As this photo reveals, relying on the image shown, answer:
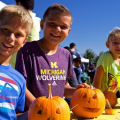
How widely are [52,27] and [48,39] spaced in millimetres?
146

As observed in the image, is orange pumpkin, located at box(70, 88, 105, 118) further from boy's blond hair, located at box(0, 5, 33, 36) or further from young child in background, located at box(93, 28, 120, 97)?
boy's blond hair, located at box(0, 5, 33, 36)

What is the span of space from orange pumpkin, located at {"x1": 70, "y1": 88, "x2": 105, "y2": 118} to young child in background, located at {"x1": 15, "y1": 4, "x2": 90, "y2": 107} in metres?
0.29

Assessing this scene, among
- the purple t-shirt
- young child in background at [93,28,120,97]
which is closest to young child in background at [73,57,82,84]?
young child in background at [93,28,120,97]

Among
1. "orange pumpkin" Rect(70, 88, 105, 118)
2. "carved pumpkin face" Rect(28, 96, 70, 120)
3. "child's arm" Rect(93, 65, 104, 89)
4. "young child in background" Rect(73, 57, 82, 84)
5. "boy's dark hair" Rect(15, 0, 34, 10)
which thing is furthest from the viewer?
"young child in background" Rect(73, 57, 82, 84)

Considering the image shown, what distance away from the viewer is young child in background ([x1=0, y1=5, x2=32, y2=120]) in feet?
3.67

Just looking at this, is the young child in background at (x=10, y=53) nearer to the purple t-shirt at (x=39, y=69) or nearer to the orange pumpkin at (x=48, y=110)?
the orange pumpkin at (x=48, y=110)

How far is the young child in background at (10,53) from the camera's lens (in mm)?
1120

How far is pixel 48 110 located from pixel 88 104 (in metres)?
0.58

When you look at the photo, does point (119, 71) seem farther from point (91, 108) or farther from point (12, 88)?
point (12, 88)

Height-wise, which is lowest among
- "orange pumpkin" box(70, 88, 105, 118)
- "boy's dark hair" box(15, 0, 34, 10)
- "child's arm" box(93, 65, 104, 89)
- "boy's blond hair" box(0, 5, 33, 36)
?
"orange pumpkin" box(70, 88, 105, 118)

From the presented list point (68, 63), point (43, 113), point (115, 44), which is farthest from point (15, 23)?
point (115, 44)

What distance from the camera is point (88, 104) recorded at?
1.66 metres

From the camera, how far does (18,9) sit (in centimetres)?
125

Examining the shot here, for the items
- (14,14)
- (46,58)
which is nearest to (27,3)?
(46,58)
